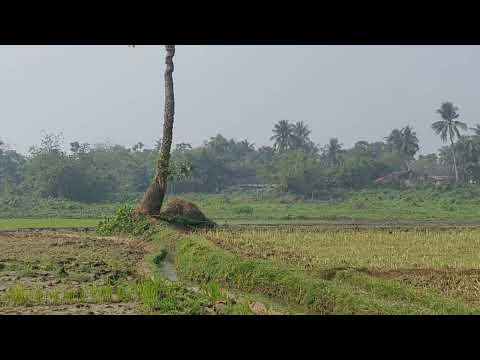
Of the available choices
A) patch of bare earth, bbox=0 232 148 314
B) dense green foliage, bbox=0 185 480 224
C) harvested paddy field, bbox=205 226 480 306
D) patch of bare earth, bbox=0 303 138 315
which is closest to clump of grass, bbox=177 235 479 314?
harvested paddy field, bbox=205 226 480 306

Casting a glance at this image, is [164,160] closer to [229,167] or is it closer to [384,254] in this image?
[384,254]

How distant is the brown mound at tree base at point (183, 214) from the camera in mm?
18859

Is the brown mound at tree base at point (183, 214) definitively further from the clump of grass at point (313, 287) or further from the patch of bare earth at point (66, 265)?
the clump of grass at point (313, 287)

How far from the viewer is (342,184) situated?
44.5m

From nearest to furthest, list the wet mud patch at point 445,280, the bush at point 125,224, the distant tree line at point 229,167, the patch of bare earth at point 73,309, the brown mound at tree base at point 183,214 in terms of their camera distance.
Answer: the patch of bare earth at point 73,309 < the wet mud patch at point 445,280 < the bush at point 125,224 < the brown mound at tree base at point 183,214 < the distant tree line at point 229,167

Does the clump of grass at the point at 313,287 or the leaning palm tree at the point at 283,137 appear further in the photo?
the leaning palm tree at the point at 283,137

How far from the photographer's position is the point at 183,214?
1941cm

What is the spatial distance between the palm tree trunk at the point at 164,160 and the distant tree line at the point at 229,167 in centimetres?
1324

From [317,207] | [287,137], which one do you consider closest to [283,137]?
[287,137]

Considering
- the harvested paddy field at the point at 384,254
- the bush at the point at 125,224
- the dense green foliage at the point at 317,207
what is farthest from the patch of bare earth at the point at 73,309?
the dense green foliage at the point at 317,207

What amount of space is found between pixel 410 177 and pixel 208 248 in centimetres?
4128

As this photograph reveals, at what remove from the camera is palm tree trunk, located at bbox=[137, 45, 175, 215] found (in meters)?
18.9
